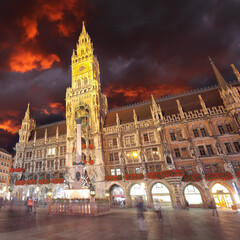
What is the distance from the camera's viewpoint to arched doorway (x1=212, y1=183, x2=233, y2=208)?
87.7ft

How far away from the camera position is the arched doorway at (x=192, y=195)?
2894 centimetres

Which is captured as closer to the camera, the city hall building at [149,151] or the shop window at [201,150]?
the city hall building at [149,151]

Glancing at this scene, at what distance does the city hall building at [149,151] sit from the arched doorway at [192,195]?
0.18 metres

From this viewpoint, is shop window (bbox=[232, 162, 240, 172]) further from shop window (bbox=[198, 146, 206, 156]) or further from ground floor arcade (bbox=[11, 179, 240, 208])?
shop window (bbox=[198, 146, 206, 156])

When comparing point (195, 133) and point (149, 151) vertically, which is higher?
point (195, 133)

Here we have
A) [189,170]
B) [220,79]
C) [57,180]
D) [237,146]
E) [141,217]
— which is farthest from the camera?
[57,180]

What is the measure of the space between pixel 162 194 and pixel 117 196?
1021 cm

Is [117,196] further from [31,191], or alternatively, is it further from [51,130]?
[51,130]

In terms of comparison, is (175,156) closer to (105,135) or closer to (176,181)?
(176,181)

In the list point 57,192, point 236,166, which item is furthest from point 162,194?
point 57,192

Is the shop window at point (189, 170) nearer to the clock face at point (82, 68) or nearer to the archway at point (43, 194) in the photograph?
the archway at point (43, 194)

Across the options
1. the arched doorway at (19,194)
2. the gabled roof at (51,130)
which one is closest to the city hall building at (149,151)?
the arched doorway at (19,194)

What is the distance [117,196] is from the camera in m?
34.5

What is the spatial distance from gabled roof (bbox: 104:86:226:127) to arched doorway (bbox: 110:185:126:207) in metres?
16.3
